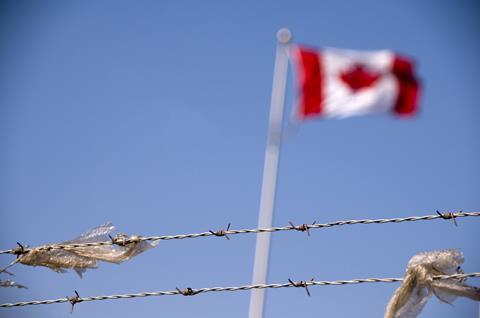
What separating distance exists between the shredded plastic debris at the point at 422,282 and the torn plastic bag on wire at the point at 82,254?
1904mm

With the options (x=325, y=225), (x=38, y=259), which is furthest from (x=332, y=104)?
(x=38, y=259)

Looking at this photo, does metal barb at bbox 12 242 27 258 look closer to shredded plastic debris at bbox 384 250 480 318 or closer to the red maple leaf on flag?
shredded plastic debris at bbox 384 250 480 318

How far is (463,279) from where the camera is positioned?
4613 millimetres

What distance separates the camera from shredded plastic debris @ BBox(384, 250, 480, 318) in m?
4.70

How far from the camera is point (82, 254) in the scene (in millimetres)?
5168

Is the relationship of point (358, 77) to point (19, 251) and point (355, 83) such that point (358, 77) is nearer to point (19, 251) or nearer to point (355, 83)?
point (355, 83)

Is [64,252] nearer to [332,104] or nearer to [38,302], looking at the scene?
[38,302]

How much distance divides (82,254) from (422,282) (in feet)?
7.86

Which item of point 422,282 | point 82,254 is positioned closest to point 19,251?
point 82,254

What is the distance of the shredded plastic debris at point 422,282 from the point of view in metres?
4.70

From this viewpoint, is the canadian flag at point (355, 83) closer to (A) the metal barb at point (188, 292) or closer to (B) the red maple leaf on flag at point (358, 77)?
(B) the red maple leaf on flag at point (358, 77)

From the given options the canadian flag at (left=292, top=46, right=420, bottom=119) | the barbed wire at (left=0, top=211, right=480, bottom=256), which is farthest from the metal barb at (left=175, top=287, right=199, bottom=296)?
the canadian flag at (left=292, top=46, right=420, bottom=119)

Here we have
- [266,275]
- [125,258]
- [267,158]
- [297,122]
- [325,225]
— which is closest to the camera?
[325,225]

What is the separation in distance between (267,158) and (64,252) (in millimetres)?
2358
